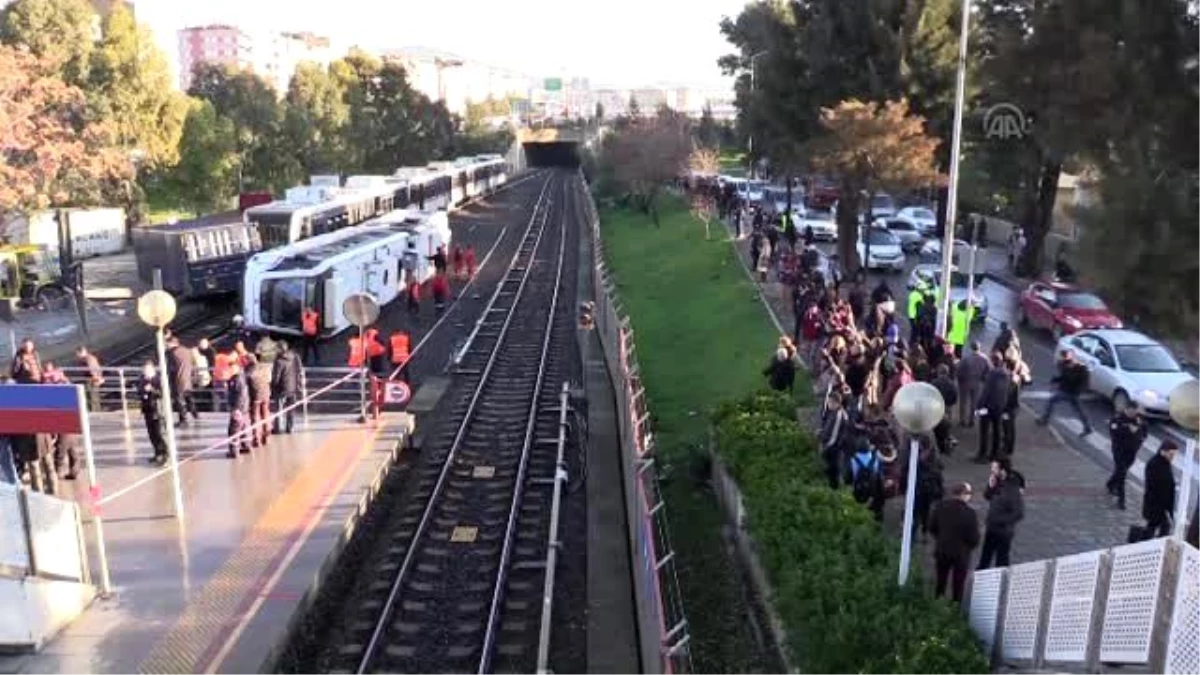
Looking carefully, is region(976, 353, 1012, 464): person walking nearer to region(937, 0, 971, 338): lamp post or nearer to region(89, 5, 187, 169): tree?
region(937, 0, 971, 338): lamp post

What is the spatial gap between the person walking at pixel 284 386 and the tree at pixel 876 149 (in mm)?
15006

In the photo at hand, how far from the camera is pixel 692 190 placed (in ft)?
208

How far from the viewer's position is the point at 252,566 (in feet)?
40.9

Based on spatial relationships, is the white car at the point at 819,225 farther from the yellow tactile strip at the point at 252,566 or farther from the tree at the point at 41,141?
the yellow tactile strip at the point at 252,566

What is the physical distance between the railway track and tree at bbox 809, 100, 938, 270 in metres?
8.45

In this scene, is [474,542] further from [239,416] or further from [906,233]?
[906,233]

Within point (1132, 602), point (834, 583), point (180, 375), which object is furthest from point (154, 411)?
point (1132, 602)

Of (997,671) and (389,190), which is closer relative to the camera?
(997,671)

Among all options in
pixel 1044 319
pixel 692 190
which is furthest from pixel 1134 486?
pixel 692 190

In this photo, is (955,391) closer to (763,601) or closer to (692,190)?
(763,601)

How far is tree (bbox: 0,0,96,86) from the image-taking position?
43469 millimetres

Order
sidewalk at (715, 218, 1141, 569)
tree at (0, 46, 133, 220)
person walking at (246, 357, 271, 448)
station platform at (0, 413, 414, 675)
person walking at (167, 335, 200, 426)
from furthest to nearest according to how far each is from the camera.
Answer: tree at (0, 46, 133, 220) < person walking at (167, 335, 200, 426) < person walking at (246, 357, 271, 448) < sidewalk at (715, 218, 1141, 569) < station platform at (0, 413, 414, 675)

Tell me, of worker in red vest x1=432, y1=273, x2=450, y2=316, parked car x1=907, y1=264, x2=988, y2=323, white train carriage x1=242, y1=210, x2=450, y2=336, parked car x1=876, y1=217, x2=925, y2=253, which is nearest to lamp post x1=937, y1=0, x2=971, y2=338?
parked car x1=907, y1=264, x2=988, y2=323

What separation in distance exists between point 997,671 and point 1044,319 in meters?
18.8
